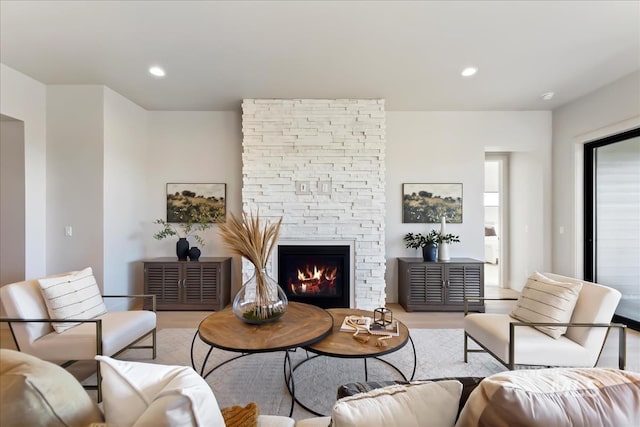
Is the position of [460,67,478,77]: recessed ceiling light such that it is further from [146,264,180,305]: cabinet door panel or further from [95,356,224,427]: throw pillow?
[146,264,180,305]: cabinet door panel

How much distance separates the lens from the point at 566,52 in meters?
2.80

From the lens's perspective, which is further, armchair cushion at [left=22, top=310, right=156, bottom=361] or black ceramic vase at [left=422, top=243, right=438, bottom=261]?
black ceramic vase at [left=422, top=243, right=438, bottom=261]

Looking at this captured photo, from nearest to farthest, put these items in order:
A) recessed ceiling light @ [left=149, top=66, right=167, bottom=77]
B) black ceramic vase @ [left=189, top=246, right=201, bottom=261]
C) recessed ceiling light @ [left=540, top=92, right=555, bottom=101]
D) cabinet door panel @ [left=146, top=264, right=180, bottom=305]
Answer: recessed ceiling light @ [left=149, top=66, right=167, bottom=77] → recessed ceiling light @ [left=540, top=92, right=555, bottom=101] → cabinet door panel @ [left=146, top=264, right=180, bottom=305] → black ceramic vase @ [left=189, top=246, right=201, bottom=261]

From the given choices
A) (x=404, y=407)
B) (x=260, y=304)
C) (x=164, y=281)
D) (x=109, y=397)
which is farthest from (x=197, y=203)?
(x=404, y=407)

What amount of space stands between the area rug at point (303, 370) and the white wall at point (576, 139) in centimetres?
242

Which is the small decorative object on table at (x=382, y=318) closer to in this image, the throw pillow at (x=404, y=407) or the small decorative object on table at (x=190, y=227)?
the throw pillow at (x=404, y=407)

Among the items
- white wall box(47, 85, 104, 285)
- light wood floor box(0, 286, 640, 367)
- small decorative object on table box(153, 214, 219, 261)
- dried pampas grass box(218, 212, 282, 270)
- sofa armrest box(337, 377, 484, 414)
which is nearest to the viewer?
sofa armrest box(337, 377, 484, 414)

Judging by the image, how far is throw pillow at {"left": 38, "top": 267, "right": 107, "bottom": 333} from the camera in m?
2.09

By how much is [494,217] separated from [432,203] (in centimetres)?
380

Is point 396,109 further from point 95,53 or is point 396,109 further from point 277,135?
point 95,53

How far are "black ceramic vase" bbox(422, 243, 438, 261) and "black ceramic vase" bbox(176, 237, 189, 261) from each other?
3.30 meters

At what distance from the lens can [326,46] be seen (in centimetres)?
270

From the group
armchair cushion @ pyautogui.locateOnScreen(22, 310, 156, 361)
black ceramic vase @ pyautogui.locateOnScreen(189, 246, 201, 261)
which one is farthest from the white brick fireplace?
armchair cushion @ pyautogui.locateOnScreen(22, 310, 156, 361)

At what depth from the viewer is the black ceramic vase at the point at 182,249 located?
13.2ft
